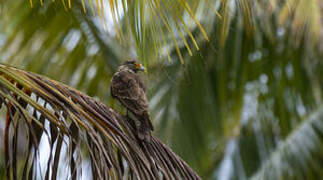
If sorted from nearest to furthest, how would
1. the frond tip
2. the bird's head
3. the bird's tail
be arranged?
the frond tip, the bird's tail, the bird's head

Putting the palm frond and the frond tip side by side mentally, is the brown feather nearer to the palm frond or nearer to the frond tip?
the frond tip

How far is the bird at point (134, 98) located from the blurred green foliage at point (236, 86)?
1.48 m

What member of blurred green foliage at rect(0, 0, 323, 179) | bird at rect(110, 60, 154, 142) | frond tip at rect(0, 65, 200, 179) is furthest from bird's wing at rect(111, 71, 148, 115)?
blurred green foliage at rect(0, 0, 323, 179)

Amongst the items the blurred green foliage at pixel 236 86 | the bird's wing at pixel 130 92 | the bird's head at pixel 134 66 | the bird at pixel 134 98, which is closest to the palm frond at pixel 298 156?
the blurred green foliage at pixel 236 86

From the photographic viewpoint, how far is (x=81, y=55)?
5.66 metres

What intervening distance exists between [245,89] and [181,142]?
47.5 inches

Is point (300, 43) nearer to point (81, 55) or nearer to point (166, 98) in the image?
point (166, 98)

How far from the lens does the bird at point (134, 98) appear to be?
305 cm

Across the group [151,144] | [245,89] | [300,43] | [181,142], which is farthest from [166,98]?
[151,144]

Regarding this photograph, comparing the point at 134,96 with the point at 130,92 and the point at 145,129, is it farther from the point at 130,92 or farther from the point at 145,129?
the point at 145,129

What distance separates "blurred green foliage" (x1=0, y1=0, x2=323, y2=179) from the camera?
18.9 ft

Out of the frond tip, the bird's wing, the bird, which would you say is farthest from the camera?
the bird's wing

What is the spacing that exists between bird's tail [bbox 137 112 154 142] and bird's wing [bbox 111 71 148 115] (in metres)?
0.07

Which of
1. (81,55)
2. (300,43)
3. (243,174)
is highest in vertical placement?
(81,55)
